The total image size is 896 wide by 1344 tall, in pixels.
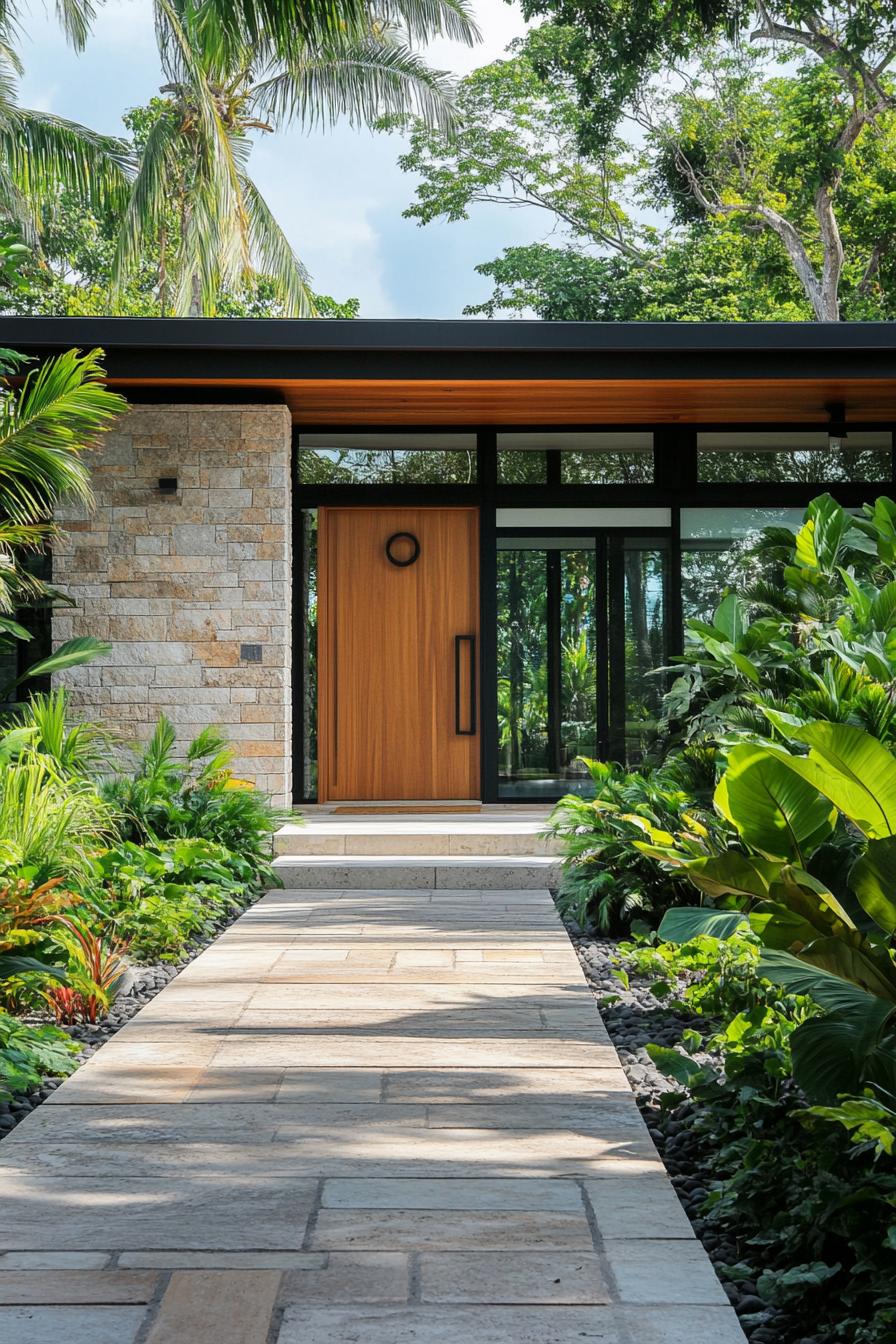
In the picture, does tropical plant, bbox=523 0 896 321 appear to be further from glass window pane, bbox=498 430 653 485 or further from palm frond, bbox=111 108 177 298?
glass window pane, bbox=498 430 653 485

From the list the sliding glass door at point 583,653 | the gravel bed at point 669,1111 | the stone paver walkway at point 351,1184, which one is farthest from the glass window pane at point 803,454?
the stone paver walkway at point 351,1184

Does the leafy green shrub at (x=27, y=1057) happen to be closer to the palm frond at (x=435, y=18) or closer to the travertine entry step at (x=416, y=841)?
the travertine entry step at (x=416, y=841)

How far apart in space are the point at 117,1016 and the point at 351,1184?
186cm

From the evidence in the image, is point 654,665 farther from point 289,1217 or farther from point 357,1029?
point 289,1217

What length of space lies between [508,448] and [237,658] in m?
2.78

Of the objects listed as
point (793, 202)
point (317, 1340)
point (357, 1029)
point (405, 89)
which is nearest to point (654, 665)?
point (357, 1029)

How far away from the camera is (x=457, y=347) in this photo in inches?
334

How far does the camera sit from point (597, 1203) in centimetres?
263

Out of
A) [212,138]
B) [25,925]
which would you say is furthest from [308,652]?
[212,138]

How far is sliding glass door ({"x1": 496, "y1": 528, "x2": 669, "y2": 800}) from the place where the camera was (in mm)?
10109

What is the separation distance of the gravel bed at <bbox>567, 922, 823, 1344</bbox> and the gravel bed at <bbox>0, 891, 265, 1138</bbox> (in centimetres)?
159

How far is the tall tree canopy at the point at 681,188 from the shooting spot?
19672 mm

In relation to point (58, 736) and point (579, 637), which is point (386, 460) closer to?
point (579, 637)

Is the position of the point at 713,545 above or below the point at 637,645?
above
